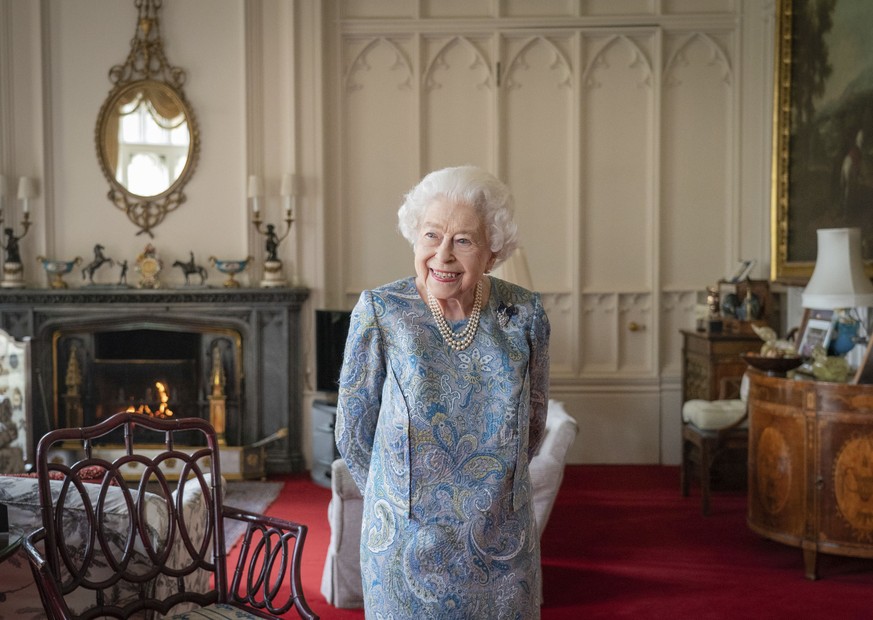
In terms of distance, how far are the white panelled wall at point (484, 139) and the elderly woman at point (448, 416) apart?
491 cm

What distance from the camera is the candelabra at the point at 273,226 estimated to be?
6754mm

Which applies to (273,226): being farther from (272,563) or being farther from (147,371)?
(272,563)

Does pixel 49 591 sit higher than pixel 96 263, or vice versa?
pixel 96 263

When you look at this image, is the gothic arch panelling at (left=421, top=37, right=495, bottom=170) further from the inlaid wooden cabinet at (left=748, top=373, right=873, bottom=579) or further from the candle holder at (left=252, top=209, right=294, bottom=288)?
the inlaid wooden cabinet at (left=748, top=373, right=873, bottom=579)

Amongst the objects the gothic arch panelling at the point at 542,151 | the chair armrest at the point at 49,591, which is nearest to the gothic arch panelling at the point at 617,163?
the gothic arch panelling at the point at 542,151

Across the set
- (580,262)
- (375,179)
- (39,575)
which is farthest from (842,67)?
(39,575)

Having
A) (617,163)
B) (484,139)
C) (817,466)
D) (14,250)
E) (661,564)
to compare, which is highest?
(484,139)

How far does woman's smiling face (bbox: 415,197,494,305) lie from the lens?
2.07m

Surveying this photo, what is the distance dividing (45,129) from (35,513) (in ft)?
15.7

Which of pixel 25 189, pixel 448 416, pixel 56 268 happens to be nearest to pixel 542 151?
pixel 56 268

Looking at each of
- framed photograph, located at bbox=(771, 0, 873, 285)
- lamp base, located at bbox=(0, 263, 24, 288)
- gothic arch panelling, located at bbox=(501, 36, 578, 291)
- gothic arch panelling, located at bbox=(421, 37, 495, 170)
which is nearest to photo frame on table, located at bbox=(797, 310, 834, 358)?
framed photograph, located at bbox=(771, 0, 873, 285)

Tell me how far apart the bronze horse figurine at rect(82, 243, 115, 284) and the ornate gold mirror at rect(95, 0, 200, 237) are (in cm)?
32

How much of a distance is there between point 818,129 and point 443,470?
447 centimetres

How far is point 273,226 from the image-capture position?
6.87 m
